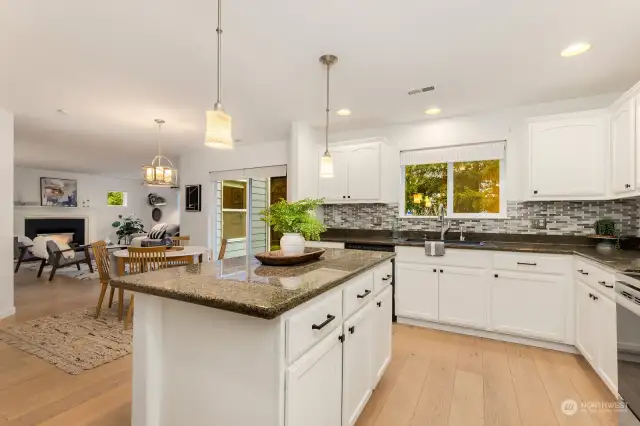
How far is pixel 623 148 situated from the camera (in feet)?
8.34

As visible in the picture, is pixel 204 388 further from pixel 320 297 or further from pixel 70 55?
pixel 70 55

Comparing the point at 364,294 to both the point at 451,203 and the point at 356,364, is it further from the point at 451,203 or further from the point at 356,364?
the point at 451,203

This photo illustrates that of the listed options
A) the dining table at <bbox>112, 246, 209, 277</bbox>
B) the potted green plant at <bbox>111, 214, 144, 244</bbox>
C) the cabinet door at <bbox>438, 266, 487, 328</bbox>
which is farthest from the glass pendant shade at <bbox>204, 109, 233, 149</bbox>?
the potted green plant at <bbox>111, 214, 144, 244</bbox>

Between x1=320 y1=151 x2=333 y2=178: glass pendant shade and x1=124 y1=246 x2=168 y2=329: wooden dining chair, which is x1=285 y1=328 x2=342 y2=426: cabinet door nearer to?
x1=320 y1=151 x2=333 y2=178: glass pendant shade

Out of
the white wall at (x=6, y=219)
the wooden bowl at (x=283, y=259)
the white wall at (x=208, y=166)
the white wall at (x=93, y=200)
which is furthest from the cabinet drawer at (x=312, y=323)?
the white wall at (x=93, y=200)

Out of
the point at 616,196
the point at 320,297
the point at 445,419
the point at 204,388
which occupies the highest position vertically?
the point at 616,196

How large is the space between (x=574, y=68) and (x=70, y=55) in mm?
3931

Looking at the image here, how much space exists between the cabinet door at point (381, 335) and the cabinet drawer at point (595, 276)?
1.41m

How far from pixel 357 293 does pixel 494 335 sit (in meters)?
2.13

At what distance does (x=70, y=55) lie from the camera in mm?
2369

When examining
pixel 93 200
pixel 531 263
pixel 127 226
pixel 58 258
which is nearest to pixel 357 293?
pixel 531 263

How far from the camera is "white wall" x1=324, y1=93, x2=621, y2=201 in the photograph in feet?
10.5

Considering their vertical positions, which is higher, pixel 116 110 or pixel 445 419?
pixel 116 110

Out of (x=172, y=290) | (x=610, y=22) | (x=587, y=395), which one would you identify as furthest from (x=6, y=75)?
(x=587, y=395)
